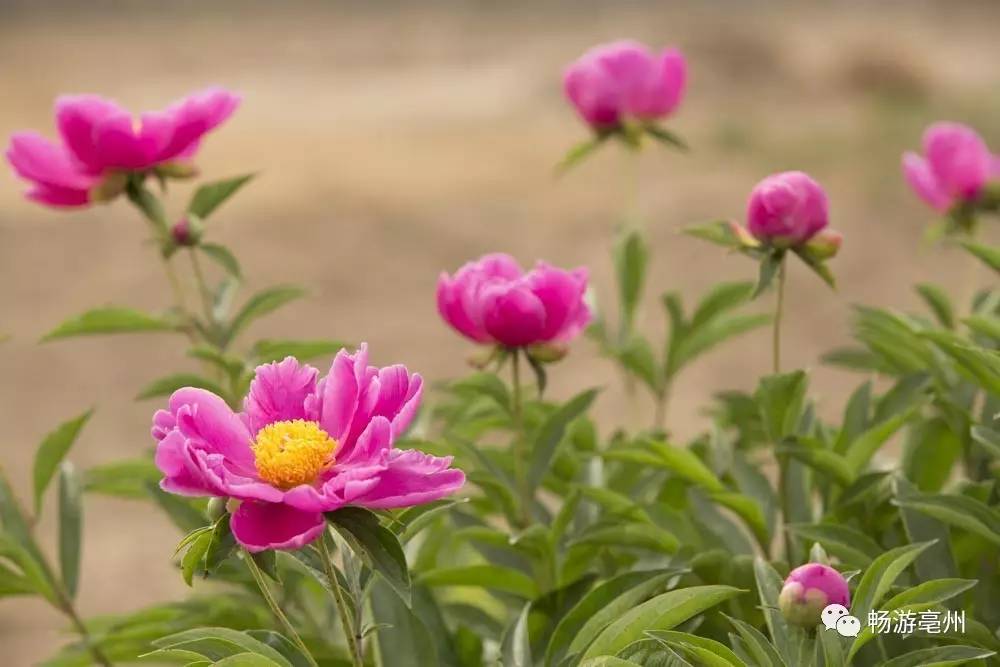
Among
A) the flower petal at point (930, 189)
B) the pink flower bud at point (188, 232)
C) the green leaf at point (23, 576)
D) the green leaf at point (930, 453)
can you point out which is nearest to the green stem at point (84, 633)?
the green leaf at point (23, 576)

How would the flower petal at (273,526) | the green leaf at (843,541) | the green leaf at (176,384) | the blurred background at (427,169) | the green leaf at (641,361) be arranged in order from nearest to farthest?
1. the flower petal at (273,526)
2. the green leaf at (843,541)
3. the green leaf at (176,384)
4. the green leaf at (641,361)
5. the blurred background at (427,169)

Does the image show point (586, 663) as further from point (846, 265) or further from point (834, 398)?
point (846, 265)

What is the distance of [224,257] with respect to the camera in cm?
91

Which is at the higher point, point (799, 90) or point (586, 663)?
point (799, 90)

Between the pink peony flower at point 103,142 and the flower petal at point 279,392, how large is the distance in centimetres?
30

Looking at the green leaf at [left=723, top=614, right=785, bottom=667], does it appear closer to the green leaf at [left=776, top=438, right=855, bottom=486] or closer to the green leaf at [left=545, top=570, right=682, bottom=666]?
the green leaf at [left=545, top=570, right=682, bottom=666]

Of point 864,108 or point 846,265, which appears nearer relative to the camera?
point 846,265

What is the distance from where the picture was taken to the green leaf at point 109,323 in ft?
2.93

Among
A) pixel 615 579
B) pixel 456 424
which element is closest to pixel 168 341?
pixel 456 424

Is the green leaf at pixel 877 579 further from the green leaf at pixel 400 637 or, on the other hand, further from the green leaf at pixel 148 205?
the green leaf at pixel 148 205

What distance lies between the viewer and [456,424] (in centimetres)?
100

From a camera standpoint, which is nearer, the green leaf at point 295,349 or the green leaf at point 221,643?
the green leaf at point 221,643

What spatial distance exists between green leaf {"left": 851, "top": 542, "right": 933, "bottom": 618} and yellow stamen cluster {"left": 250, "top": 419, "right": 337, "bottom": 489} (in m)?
0.26

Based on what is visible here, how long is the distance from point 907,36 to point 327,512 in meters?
7.57
